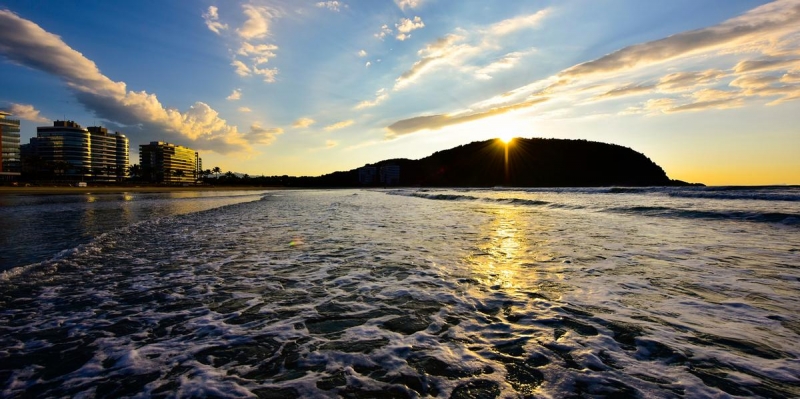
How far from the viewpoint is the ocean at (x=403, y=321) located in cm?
328

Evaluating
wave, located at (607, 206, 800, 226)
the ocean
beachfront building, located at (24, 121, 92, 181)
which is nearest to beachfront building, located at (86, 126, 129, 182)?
beachfront building, located at (24, 121, 92, 181)

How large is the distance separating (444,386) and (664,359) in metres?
2.29

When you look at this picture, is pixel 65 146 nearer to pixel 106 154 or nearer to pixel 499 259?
pixel 106 154

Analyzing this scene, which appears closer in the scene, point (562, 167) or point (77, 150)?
point (77, 150)

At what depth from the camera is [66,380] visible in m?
3.34

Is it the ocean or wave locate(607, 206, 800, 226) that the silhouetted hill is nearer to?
wave locate(607, 206, 800, 226)

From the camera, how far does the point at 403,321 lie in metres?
4.79

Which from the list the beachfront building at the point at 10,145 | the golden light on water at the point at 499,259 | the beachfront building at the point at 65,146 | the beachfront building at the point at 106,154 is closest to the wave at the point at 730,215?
the golden light on water at the point at 499,259

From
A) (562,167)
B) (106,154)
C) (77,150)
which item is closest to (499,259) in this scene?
(562,167)

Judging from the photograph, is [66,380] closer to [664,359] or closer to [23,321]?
[23,321]

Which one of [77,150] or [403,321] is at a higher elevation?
[77,150]

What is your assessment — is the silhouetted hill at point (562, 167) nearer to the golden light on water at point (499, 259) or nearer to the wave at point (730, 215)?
the wave at point (730, 215)

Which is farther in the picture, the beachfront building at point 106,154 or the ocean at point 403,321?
the beachfront building at point 106,154

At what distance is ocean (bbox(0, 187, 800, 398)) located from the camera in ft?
10.8
